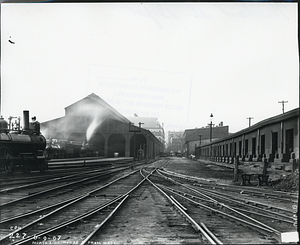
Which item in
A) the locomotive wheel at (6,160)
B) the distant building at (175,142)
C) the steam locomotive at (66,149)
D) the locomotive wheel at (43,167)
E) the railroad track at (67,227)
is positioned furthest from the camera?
the distant building at (175,142)

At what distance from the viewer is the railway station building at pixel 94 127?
11.5m

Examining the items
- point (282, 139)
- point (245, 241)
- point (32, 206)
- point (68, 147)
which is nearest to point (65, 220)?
point (32, 206)

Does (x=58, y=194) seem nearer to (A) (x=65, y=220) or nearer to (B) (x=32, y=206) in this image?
(B) (x=32, y=206)

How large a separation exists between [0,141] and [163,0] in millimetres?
10682

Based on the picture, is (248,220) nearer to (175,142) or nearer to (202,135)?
(202,135)

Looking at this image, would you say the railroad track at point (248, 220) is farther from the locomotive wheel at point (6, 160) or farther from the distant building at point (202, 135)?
the distant building at point (202, 135)

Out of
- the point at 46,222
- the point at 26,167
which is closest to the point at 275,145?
the point at 46,222

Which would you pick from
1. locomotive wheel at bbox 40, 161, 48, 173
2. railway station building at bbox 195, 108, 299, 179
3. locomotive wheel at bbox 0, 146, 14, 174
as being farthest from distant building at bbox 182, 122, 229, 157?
locomotive wheel at bbox 0, 146, 14, 174

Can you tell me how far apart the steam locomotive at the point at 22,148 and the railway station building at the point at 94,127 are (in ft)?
3.51

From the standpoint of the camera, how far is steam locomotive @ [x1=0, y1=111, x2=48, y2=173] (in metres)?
13.3

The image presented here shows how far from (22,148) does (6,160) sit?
1129 millimetres

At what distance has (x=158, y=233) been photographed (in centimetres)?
516

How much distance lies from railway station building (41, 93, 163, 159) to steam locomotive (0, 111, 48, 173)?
107cm

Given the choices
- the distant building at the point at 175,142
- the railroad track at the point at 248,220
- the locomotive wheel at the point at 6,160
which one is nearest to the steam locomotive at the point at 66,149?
the locomotive wheel at the point at 6,160
